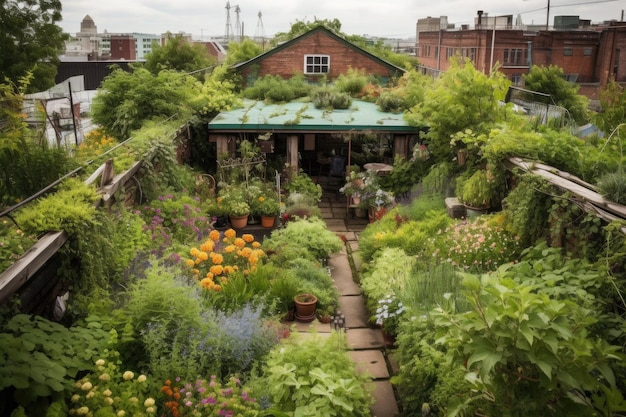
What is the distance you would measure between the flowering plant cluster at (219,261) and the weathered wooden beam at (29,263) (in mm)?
1897

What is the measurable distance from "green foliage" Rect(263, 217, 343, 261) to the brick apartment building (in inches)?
1036

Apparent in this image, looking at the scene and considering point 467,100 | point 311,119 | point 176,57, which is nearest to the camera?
point 467,100

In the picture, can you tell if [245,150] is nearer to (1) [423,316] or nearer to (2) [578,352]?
(1) [423,316]

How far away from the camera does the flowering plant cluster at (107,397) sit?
3.56m

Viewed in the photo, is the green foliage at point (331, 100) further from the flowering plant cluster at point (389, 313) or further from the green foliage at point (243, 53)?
the flowering plant cluster at point (389, 313)

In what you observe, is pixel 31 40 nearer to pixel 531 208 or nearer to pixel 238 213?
pixel 238 213

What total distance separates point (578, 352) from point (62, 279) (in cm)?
435

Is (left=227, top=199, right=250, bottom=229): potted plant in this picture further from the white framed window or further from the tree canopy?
the tree canopy

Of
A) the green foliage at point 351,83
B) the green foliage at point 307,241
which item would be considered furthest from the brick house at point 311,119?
the green foliage at point 307,241

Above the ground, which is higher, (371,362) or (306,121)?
(306,121)

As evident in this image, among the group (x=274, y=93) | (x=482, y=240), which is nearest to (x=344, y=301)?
(x=482, y=240)

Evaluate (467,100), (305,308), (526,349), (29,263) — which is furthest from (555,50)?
(29,263)

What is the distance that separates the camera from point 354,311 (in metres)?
7.77

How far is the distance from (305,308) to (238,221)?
3902 millimetres
